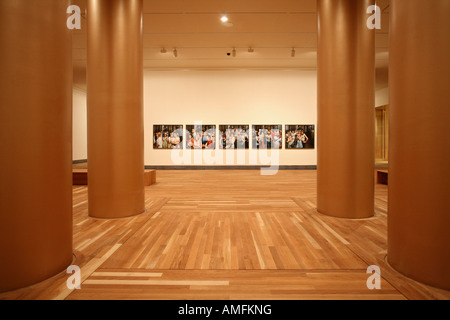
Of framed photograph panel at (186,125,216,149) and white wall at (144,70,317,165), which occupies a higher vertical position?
white wall at (144,70,317,165)

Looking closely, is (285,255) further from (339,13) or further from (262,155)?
(262,155)

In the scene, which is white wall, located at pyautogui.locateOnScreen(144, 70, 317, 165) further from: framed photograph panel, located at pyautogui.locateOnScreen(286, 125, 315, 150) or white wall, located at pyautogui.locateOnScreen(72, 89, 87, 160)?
white wall, located at pyautogui.locateOnScreen(72, 89, 87, 160)

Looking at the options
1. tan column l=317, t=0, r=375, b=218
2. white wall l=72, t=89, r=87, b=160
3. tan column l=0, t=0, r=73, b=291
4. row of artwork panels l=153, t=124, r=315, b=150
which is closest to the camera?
tan column l=0, t=0, r=73, b=291

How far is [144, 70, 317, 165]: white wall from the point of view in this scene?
1512 cm

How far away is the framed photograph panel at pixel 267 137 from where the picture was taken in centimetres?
1510

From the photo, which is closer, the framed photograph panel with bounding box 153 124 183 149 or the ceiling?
the ceiling

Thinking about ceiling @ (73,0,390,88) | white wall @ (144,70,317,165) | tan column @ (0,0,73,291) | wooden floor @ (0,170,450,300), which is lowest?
wooden floor @ (0,170,450,300)

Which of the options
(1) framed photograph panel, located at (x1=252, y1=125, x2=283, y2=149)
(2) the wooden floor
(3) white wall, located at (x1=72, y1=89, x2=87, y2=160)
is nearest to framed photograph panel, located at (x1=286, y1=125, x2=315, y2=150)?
(1) framed photograph panel, located at (x1=252, y1=125, x2=283, y2=149)

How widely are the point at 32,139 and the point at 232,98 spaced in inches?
519

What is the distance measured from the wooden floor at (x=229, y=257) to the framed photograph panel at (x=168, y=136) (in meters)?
9.47

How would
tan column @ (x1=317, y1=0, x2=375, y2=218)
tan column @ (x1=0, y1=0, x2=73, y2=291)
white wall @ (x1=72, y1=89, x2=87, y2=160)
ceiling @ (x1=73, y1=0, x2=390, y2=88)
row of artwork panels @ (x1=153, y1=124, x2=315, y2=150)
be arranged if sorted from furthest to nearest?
white wall @ (x1=72, y1=89, x2=87, y2=160) < row of artwork panels @ (x1=153, y1=124, x2=315, y2=150) < ceiling @ (x1=73, y1=0, x2=390, y2=88) < tan column @ (x1=317, y1=0, x2=375, y2=218) < tan column @ (x1=0, y1=0, x2=73, y2=291)

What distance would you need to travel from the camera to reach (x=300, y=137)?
1520cm

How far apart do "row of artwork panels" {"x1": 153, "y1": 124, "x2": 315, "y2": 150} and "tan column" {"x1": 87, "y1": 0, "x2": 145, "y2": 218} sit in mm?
9816
